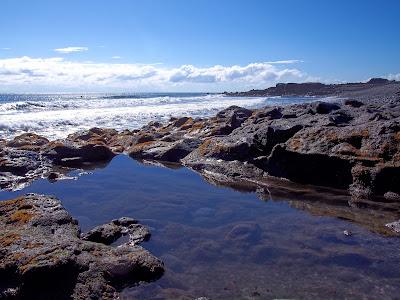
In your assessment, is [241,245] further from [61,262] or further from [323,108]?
[323,108]

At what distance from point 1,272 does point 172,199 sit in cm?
471

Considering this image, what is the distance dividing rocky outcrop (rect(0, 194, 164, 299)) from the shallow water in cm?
30

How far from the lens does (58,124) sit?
31109 millimetres

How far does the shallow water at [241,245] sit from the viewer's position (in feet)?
17.1

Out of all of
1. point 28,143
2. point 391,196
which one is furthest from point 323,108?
point 28,143

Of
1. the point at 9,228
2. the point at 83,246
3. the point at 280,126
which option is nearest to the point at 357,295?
the point at 83,246

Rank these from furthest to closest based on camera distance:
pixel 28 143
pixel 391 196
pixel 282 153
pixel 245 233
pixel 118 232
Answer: pixel 28 143
pixel 282 153
pixel 391 196
pixel 245 233
pixel 118 232

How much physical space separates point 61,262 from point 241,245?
109 inches

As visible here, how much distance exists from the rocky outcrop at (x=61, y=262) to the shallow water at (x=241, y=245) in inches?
11.8

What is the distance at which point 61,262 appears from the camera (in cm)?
514

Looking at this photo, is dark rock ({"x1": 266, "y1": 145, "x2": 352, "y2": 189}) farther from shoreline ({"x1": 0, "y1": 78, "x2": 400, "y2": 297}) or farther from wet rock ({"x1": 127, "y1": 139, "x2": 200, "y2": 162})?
wet rock ({"x1": 127, "y1": 139, "x2": 200, "y2": 162})

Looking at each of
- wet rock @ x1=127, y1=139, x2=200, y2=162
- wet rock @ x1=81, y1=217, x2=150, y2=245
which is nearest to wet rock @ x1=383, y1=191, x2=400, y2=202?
wet rock @ x1=81, y1=217, x2=150, y2=245

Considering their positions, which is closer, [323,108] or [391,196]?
[391,196]

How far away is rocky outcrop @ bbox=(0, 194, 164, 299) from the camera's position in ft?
16.3
